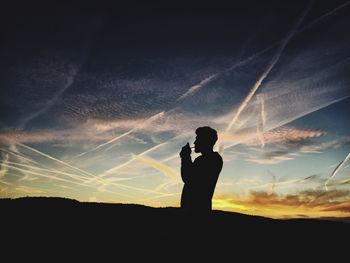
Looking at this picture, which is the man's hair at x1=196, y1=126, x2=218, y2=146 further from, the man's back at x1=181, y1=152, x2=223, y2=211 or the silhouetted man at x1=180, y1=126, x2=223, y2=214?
the man's back at x1=181, y1=152, x2=223, y2=211

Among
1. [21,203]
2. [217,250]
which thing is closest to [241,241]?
[217,250]

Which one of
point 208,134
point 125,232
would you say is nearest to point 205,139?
point 208,134

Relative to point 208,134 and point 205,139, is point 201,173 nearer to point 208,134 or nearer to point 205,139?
point 205,139

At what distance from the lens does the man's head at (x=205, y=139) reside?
610 cm

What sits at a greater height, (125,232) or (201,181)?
(201,181)

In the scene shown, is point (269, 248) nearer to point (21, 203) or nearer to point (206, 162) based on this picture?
point (206, 162)

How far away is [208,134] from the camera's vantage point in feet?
20.2

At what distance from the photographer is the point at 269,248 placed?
10.3m

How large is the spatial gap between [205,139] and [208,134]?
12cm

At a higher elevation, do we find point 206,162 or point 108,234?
point 206,162

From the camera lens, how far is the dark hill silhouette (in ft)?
17.9

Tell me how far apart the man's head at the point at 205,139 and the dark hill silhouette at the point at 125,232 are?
122 centimetres

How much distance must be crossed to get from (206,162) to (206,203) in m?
0.73

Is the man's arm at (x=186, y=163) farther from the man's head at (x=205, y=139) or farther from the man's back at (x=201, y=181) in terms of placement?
the man's head at (x=205, y=139)
